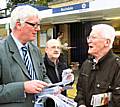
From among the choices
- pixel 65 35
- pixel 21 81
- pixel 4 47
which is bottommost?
pixel 65 35

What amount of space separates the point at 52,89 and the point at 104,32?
3.32ft

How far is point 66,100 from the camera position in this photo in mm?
2457

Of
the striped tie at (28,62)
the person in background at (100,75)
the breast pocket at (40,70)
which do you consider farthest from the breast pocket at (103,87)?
the striped tie at (28,62)

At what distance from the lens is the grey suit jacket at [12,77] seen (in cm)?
226

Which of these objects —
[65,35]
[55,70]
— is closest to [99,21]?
[65,35]

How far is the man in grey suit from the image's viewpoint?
2.26 meters

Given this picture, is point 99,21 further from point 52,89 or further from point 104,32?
point 52,89

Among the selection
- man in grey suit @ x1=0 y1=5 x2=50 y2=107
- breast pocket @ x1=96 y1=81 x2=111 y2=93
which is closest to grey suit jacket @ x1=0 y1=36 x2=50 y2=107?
man in grey suit @ x1=0 y1=5 x2=50 y2=107

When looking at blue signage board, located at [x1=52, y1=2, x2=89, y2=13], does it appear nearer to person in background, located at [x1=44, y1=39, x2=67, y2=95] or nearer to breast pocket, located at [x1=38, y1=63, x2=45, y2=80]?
person in background, located at [x1=44, y1=39, x2=67, y2=95]

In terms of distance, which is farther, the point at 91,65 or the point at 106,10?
the point at 106,10

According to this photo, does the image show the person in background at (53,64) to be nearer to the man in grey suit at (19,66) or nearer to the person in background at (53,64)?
the person in background at (53,64)

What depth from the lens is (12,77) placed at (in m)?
2.33

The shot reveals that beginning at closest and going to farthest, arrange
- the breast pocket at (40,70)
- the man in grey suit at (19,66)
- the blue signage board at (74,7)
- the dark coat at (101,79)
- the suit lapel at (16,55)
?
the man in grey suit at (19,66)
the suit lapel at (16,55)
the breast pocket at (40,70)
the dark coat at (101,79)
the blue signage board at (74,7)

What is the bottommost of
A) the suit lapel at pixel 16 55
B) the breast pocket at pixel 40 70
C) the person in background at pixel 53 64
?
the person in background at pixel 53 64
